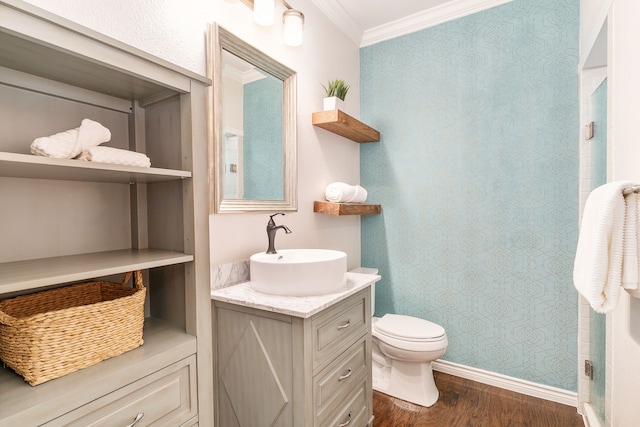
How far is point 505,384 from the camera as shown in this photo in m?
2.14

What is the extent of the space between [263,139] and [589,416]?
92.3 inches

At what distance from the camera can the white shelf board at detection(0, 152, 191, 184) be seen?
68cm

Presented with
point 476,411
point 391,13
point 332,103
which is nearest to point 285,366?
point 476,411

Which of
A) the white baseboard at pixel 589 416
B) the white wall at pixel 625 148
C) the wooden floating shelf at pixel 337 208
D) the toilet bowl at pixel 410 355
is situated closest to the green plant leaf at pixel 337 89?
the wooden floating shelf at pixel 337 208

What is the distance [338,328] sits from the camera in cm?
140

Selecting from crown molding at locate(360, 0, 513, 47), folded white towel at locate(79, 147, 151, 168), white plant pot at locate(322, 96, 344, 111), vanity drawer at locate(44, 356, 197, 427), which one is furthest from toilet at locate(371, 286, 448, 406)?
crown molding at locate(360, 0, 513, 47)

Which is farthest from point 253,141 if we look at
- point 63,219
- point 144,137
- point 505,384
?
point 505,384

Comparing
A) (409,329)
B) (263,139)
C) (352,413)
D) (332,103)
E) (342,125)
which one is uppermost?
(332,103)

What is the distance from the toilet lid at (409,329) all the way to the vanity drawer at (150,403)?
1.34 metres

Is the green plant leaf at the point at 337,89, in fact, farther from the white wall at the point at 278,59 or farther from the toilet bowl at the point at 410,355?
the toilet bowl at the point at 410,355

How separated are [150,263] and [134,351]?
0.87 feet

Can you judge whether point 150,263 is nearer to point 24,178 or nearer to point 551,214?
point 24,178

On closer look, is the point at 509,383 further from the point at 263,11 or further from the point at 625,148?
the point at 263,11

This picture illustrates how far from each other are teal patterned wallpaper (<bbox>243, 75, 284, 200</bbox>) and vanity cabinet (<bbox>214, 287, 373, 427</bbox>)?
665mm
